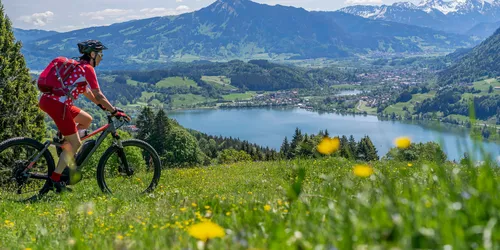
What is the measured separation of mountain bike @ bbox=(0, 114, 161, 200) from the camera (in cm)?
796

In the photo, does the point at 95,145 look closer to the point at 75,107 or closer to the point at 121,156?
the point at 121,156

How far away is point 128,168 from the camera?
28.8 feet

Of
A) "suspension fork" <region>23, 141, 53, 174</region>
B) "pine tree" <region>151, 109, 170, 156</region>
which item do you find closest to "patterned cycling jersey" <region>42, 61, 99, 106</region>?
"suspension fork" <region>23, 141, 53, 174</region>

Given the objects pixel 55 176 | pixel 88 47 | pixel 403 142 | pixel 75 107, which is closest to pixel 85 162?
pixel 55 176

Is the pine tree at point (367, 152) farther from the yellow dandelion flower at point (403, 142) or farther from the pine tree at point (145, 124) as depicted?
the pine tree at point (145, 124)

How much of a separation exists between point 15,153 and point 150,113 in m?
54.7

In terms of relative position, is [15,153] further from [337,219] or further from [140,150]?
[337,219]

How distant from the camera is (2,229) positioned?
496 centimetres

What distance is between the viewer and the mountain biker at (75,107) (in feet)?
24.1

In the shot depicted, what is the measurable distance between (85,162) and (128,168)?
945 mm

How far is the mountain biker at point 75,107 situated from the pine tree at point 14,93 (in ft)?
60.1

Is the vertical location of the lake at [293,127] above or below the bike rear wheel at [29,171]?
below

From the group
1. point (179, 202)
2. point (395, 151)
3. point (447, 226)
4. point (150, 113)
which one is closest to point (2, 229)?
point (179, 202)

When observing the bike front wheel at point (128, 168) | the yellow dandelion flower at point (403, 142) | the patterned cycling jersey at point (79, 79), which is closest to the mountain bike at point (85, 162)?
the bike front wheel at point (128, 168)
